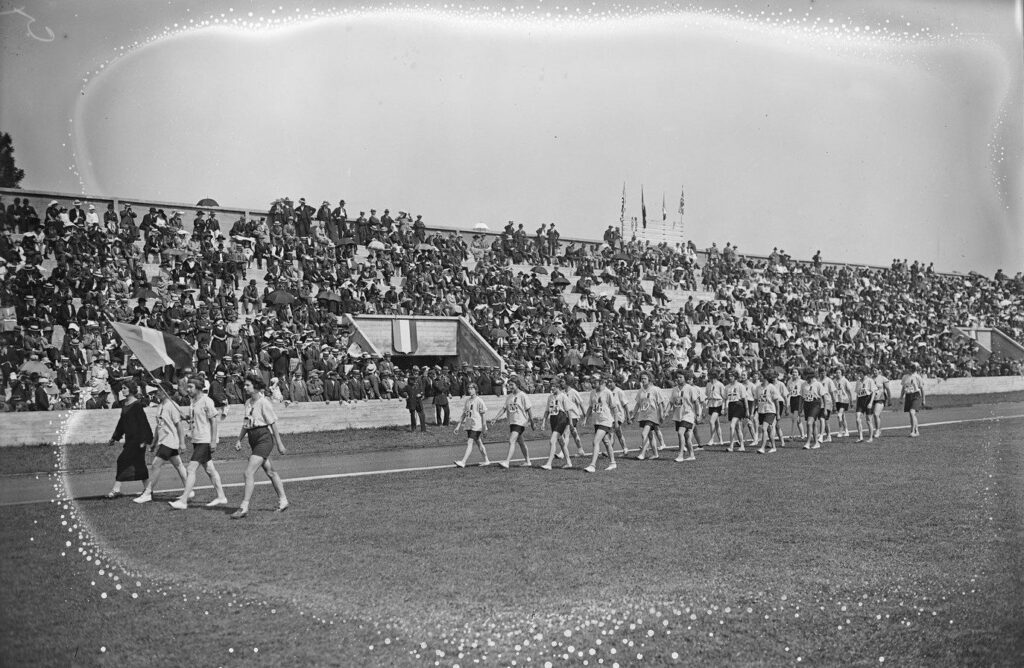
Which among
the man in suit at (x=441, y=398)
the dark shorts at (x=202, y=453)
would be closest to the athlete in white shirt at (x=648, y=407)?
the man in suit at (x=441, y=398)

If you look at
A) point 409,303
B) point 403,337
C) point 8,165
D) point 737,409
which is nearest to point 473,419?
point 737,409

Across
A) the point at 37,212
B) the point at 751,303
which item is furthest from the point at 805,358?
the point at 37,212

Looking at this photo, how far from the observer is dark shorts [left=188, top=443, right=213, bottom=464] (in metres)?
10.5

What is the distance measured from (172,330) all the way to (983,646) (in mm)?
14520

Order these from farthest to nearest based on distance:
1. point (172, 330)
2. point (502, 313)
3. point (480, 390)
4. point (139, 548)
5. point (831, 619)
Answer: point (502, 313)
point (480, 390)
point (172, 330)
point (139, 548)
point (831, 619)

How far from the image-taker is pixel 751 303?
1190 inches

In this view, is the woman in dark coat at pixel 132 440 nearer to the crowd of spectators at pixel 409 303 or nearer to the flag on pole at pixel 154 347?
the flag on pole at pixel 154 347

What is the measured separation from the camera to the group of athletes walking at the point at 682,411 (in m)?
14.5

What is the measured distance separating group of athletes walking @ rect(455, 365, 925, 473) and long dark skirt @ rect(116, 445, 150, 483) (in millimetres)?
5248

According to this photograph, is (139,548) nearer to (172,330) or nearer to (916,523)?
(916,523)

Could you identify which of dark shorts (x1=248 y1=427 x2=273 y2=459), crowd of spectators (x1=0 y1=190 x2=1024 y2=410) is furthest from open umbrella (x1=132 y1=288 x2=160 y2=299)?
dark shorts (x1=248 y1=427 x2=273 y2=459)

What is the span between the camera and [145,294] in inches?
696

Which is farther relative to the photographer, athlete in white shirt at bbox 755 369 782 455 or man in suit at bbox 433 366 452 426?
man in suit at bbox 433 366 452 426

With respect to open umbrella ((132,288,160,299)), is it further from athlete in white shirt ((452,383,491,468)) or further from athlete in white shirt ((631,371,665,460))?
athlete in white shirt ((631,371,665,460))
